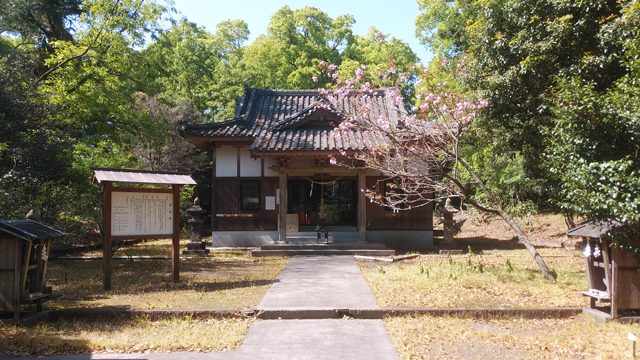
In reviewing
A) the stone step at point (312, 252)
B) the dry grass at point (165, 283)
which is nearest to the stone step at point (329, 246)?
the stone step at point (312, 252)

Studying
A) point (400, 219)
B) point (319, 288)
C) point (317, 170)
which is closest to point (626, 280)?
point (319, 288)

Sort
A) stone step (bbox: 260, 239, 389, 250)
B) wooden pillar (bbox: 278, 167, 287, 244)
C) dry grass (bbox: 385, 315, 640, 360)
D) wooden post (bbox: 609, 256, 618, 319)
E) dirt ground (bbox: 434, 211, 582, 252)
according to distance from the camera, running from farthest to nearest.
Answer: dirt ground (bbox: 434, 211, 582, 252)
wooden pillar (bbox: 278, 167, 287, 244)
stone step (bbox: 260, 239, 389, 250)
wooden post (bbox: 609, 256, 618, 319)
dry grass (bbox: 385, 315, 640, 360)

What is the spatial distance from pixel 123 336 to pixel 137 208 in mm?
3648

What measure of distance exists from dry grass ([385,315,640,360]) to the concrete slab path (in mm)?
1195

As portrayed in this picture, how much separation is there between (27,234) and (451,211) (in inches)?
495

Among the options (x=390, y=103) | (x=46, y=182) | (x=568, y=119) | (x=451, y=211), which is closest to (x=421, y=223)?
(x=451, y=211)

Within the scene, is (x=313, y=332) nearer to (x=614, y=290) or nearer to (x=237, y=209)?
(x=614, y=290)

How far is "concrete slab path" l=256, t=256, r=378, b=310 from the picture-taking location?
736 centimetres

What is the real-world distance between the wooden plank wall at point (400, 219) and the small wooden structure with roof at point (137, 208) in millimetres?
8635

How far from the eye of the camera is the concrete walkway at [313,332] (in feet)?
17.4

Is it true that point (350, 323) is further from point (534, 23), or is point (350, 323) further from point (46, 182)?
point (46, 182)

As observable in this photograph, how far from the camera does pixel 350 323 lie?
6.66m

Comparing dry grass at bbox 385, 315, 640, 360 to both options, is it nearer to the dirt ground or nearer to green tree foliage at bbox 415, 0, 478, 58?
the dirt ground

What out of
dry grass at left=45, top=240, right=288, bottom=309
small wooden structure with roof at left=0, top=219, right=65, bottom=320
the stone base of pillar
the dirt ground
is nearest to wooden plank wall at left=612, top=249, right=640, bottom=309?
dry grass at left=45, top=240, right=288, bottom=309
